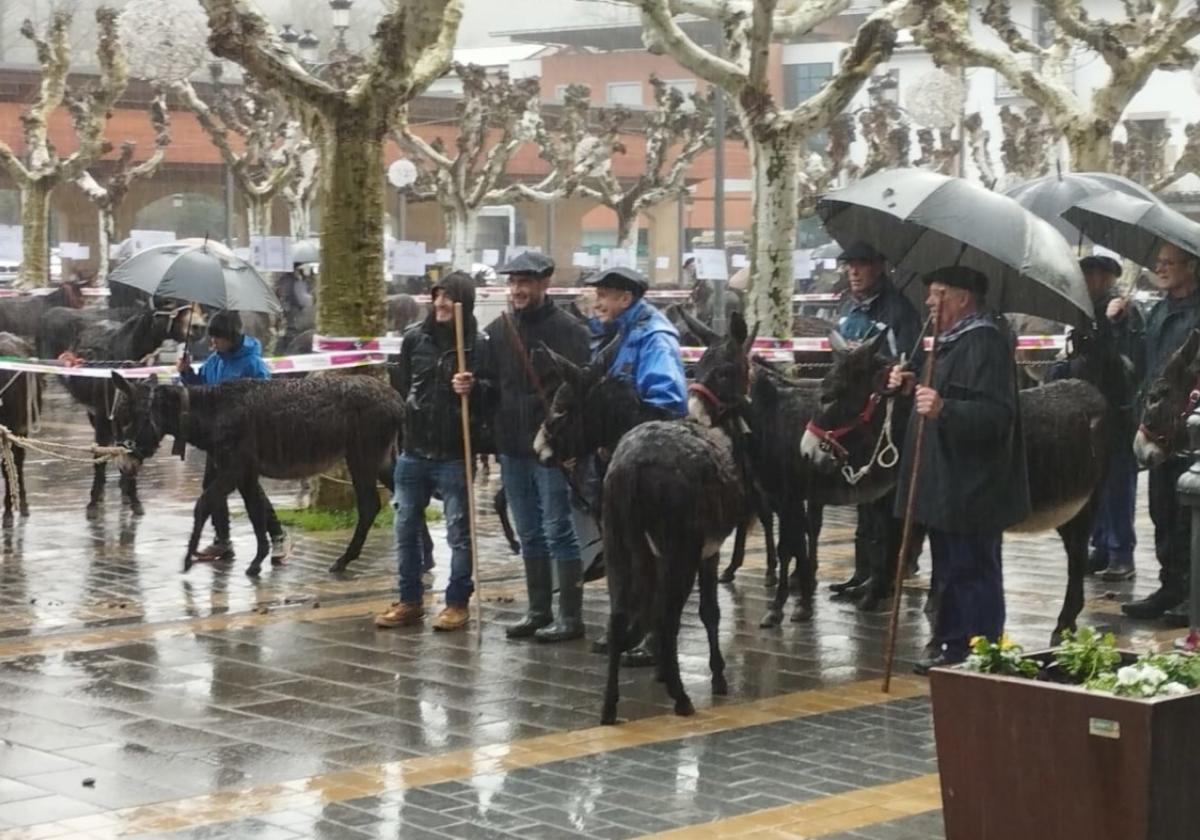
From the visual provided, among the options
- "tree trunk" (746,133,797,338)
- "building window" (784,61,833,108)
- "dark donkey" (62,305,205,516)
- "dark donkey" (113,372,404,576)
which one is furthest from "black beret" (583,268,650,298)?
"building window" (784,61,833,108)

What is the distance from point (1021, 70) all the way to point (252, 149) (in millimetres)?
21321

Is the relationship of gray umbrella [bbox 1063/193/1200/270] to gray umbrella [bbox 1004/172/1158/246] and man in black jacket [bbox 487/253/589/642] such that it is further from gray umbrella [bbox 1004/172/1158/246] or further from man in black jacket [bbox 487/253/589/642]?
man in black jacket [bbox 487/253/589/642]

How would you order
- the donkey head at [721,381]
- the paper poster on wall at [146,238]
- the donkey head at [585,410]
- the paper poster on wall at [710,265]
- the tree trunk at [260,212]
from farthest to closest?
1. the tree trunk at [260,212]
2. the paper poster on wall at [146,238]
3. the paper poster on wall at [710,265]
4. the donkey head at [721,381]
5. the donkey head at [585,410]

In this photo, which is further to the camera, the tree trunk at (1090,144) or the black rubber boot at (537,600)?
the tree trunk at (1090,144)

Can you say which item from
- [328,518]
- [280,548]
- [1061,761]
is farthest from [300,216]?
[1061,761]

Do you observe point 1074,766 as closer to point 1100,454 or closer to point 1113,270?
point 1100,454

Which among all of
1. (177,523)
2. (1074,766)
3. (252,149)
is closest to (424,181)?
(252,149)

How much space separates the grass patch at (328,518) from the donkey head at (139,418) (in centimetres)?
215

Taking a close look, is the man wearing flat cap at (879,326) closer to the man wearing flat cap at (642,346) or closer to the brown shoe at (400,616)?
the man wearing flat cap at (642,346)

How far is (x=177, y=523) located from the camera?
16.1 metres

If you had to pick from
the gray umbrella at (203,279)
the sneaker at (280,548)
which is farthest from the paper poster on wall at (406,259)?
the sneaker at (280,548)

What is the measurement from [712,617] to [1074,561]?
2.57 m

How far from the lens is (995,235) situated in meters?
9.50

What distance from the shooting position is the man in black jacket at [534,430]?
1079cm
